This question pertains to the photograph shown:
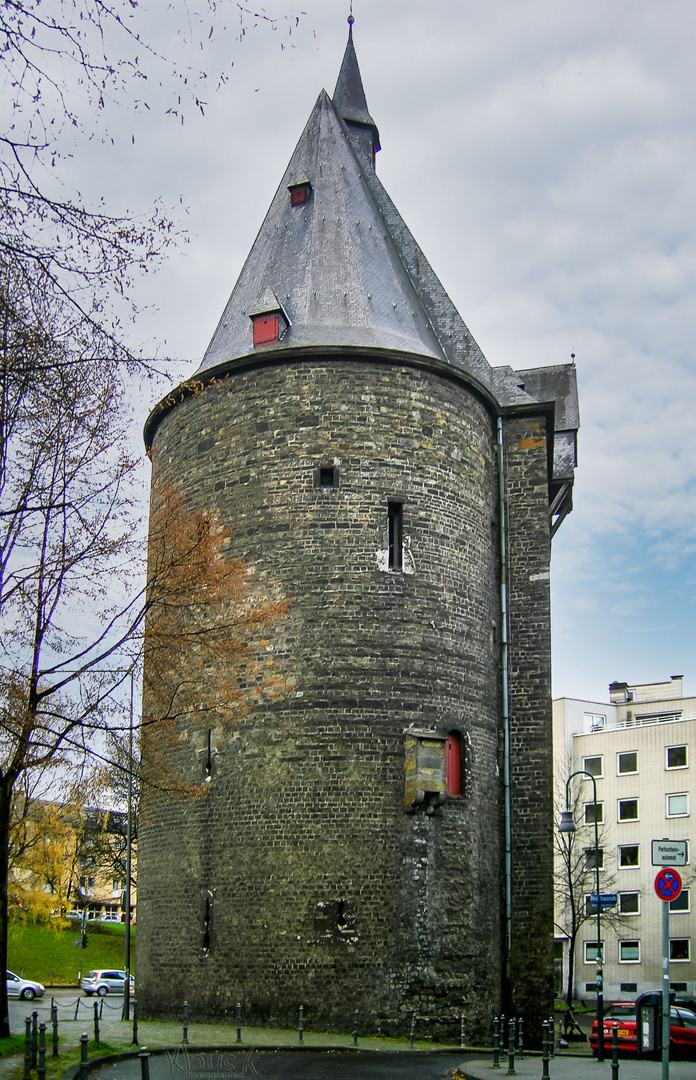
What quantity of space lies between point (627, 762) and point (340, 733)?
32.8m

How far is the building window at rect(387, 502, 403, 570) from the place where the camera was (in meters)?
22.0

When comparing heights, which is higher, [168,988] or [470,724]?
[470,724]

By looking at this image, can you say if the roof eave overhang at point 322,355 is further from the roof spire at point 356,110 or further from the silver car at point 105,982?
the silver car at point 105,982

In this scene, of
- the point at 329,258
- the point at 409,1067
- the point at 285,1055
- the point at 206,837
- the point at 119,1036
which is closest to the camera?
the point at 409,1067

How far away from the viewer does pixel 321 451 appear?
22.1m

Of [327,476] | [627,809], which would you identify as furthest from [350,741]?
[627,809]

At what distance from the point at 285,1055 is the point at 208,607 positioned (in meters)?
8.11

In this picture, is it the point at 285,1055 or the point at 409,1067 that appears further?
the point at 285,1055

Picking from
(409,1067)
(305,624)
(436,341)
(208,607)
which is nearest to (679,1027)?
(409,1067)

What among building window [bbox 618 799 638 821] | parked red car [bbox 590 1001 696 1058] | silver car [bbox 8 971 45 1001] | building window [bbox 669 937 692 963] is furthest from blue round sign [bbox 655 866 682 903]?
building window [bbox 618 799 638 821]

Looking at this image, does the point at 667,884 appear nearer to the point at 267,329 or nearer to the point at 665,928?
the point at 665,928

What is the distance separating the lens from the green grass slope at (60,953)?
5141 centimetres

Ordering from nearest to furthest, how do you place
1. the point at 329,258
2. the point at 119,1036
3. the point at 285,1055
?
the point at 285,1055
the point at 119,1036
the point at 329,258

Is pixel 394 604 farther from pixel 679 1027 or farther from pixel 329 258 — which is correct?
pixel 679 1027
